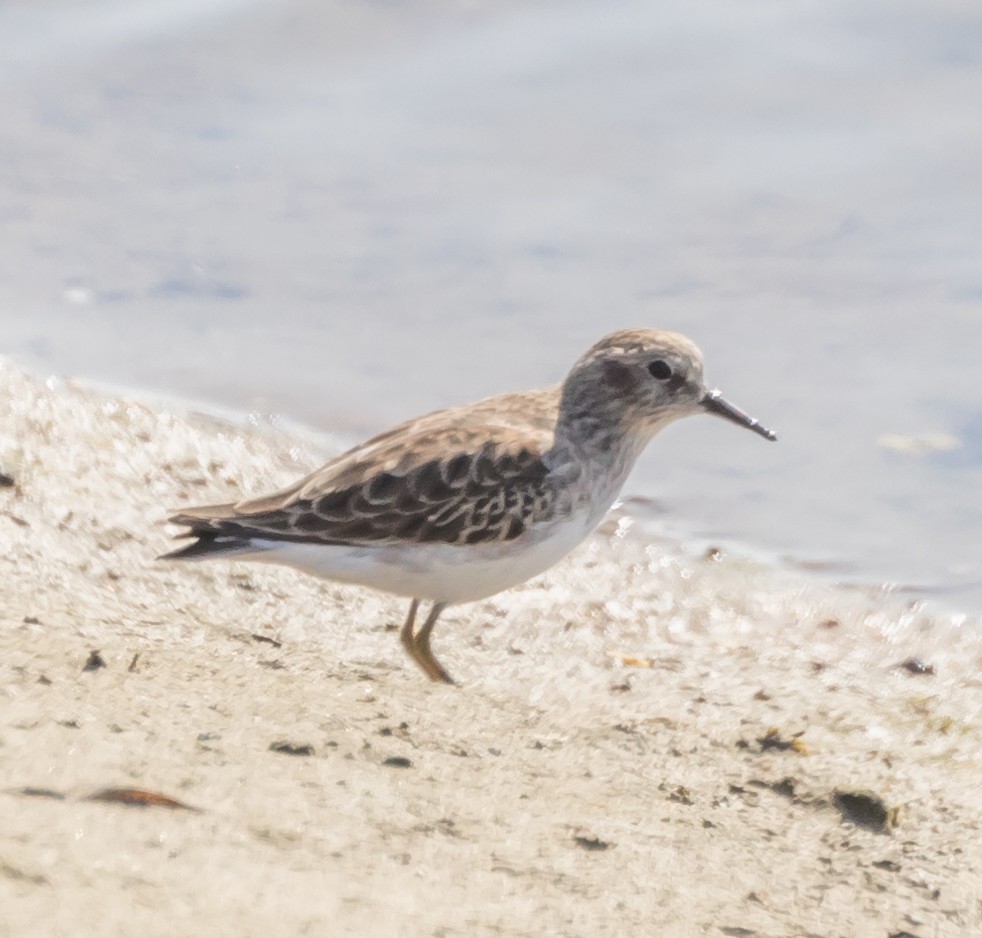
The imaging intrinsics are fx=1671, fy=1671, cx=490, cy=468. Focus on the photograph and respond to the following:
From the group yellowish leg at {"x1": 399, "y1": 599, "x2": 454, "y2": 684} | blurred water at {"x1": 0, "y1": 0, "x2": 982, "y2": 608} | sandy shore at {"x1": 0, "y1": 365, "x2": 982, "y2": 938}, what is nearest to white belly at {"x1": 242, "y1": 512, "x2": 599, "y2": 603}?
yellowish leg at {"x1": 399, "y1": 599, "x2": 454, "y2": 684}

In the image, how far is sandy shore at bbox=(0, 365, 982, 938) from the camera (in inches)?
139

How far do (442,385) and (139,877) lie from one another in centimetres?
571

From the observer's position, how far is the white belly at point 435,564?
5730 millimetres

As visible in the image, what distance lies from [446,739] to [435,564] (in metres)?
1.12

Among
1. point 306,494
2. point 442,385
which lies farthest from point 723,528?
point 306,494

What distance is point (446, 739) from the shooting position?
4789mm

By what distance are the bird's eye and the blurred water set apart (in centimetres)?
153

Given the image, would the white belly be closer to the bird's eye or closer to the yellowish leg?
the yellowish leg

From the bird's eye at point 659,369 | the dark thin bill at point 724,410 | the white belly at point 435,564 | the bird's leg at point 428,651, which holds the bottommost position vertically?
the bird's leg at point 428,651

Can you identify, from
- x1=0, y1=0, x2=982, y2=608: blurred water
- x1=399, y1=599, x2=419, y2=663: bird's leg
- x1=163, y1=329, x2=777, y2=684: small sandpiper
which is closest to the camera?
x1=163, y1=329, x2=777, y2=684: small sandpiper

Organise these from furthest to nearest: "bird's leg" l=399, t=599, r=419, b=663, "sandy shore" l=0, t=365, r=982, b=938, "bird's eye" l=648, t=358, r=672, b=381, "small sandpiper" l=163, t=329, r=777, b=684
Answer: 1. "bird's eye" l=648, t=358, r=672, b=381
2. "bird's leg" l=399, t=599, r=419, b=663
3. "small sandpiper" l=163, t=329, r=777, b=684
4. "sandy shore" l=0, t=365, r=982, b=938

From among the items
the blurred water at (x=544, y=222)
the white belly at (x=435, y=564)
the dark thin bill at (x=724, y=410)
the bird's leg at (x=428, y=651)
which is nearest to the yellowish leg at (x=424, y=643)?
the bird's leg at (x=428, y=651)

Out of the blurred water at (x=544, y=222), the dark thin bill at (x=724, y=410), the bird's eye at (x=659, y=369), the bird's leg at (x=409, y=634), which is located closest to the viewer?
the bird's leg at (x=409, y=634)

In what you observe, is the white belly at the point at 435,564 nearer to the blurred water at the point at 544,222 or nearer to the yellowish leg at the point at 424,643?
the yellowish leg at the point at 424,643
